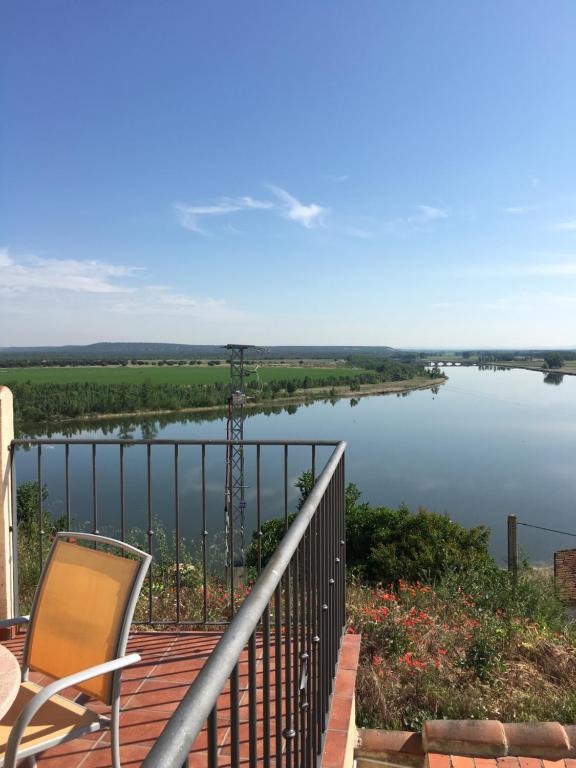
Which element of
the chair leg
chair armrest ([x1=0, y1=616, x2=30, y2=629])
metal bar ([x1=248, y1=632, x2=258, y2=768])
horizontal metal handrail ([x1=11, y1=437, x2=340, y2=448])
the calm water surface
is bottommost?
the calm water surface

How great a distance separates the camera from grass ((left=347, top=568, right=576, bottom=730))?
2963 mm

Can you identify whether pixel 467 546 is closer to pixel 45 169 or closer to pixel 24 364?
pixel 45 169

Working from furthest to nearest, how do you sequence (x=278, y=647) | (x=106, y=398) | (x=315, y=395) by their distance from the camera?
(x=315, y=395)
(x=106, y=398)
(x=278, y=647)

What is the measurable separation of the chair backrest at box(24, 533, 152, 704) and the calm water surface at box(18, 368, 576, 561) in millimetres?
17154

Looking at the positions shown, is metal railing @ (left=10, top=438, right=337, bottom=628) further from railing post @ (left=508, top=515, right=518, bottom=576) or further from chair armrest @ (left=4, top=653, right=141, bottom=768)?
railing post @ (left=508, top=515, right=518, bottom=576)

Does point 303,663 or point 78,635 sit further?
point 78,635

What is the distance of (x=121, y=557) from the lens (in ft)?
6.08

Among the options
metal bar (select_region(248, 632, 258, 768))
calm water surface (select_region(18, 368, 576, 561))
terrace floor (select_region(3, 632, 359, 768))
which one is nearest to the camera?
metal bar (select_region(248, 632, 258, 768))

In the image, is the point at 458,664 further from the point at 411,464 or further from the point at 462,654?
the point at 411,464

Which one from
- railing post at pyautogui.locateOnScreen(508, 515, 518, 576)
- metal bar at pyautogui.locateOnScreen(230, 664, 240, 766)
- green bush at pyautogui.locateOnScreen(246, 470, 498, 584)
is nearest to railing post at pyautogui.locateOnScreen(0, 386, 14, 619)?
metal bar at pyautogui.locateOnScreen(230, 664, 240, 766)

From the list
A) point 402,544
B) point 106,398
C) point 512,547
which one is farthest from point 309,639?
point 106,398

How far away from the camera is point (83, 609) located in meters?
1.89

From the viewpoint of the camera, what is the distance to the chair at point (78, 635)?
165cm

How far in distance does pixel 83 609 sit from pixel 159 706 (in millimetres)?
804
